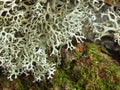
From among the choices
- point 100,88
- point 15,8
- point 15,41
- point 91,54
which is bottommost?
point 100,88

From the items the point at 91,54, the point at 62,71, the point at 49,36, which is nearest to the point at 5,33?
the point at 49,36

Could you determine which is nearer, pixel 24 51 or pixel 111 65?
pixel 24 51

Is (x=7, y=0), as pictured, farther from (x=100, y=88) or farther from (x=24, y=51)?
(x=100, y=88)

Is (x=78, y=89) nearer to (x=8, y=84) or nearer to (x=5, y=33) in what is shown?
(x=8, y=84)

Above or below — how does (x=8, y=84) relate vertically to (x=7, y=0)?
below

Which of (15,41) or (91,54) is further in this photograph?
(91,54)

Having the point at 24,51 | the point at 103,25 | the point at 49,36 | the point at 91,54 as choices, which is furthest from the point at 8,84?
the point at 103,25
